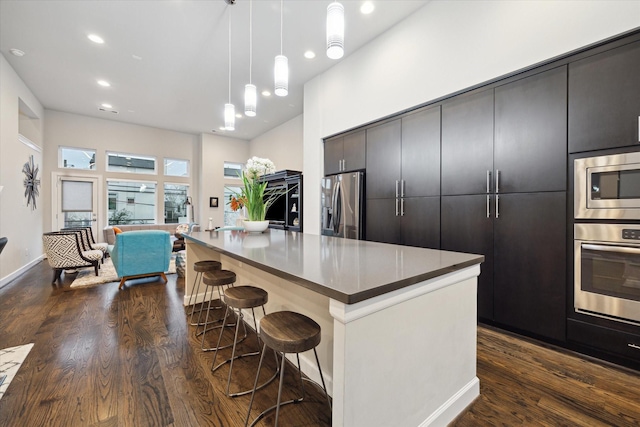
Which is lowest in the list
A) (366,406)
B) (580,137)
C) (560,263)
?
(366,406)

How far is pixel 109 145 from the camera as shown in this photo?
7.14 meters

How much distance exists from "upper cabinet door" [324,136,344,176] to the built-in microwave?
2.81m

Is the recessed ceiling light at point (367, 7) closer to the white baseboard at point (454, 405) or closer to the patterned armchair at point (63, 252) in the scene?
the white baseboard at point (454, 405)

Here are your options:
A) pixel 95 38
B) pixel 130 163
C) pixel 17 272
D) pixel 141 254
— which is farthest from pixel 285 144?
pixel 17 272

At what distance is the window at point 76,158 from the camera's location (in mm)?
6621

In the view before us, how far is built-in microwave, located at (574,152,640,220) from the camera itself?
1.86 metres

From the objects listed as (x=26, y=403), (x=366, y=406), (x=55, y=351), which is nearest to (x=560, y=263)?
(x=366, y=406)

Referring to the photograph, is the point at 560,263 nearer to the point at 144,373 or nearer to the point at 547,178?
the point at 547,178

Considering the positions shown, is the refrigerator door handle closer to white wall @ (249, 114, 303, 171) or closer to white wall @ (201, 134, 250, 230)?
white wall @ (249, 114, 303, 171)

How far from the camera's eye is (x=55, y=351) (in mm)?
2182

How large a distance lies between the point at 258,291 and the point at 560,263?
2.39 metres

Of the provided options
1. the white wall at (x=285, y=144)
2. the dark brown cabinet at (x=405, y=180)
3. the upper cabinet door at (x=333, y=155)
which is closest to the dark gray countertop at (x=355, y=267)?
the dark brown cabinet at (x=405, y=180)

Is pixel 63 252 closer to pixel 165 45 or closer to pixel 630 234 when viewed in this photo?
pixel 165 45

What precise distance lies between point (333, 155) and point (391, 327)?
357 cm
